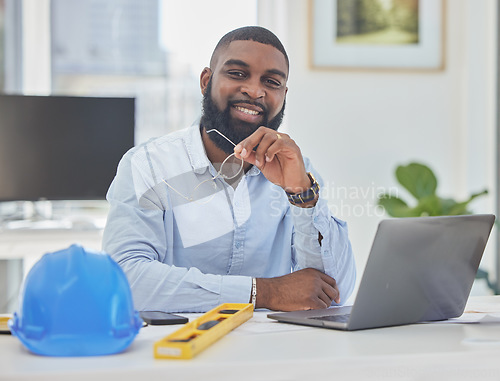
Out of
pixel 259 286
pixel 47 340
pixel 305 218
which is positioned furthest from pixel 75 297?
pixel 305 218

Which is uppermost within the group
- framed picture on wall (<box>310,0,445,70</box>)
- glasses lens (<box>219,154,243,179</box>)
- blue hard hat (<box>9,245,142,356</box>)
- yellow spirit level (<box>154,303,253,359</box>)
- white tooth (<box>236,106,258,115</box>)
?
framed picture on wall (<box>310,0,445,70</box>)

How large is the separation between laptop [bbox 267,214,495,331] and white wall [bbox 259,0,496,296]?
2.09 m

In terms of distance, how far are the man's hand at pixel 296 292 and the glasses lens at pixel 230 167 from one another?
0.40m

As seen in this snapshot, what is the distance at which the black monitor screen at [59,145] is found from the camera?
2.87 m

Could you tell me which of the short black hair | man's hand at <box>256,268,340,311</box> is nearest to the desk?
man's hand at <box>256,268,340,311</box>

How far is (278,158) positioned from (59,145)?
65.7 inches

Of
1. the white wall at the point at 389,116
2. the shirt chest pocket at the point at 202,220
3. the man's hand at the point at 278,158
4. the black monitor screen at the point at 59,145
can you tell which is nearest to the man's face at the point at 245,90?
the shirt chest pocket at the point at 202,220

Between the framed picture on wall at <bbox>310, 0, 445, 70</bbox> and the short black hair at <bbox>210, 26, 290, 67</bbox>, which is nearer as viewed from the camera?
the short black hair at <bbox>210, 26, 290, 67</bbox>

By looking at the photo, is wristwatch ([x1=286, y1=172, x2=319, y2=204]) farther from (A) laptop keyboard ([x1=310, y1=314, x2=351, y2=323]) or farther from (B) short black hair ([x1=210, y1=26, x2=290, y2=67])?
(B) short black hair ([x1=210, y1=26, x2=290, y2=67])

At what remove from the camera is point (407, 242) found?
3.41 ft

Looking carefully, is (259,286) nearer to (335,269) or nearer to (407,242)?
(335,269)

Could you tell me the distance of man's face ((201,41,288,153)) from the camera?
1.80 meters

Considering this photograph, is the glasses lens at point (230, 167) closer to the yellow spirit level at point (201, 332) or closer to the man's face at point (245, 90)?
the man's face at point (245, 90)

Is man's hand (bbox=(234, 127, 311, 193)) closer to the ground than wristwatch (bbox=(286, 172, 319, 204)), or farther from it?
farther from it
